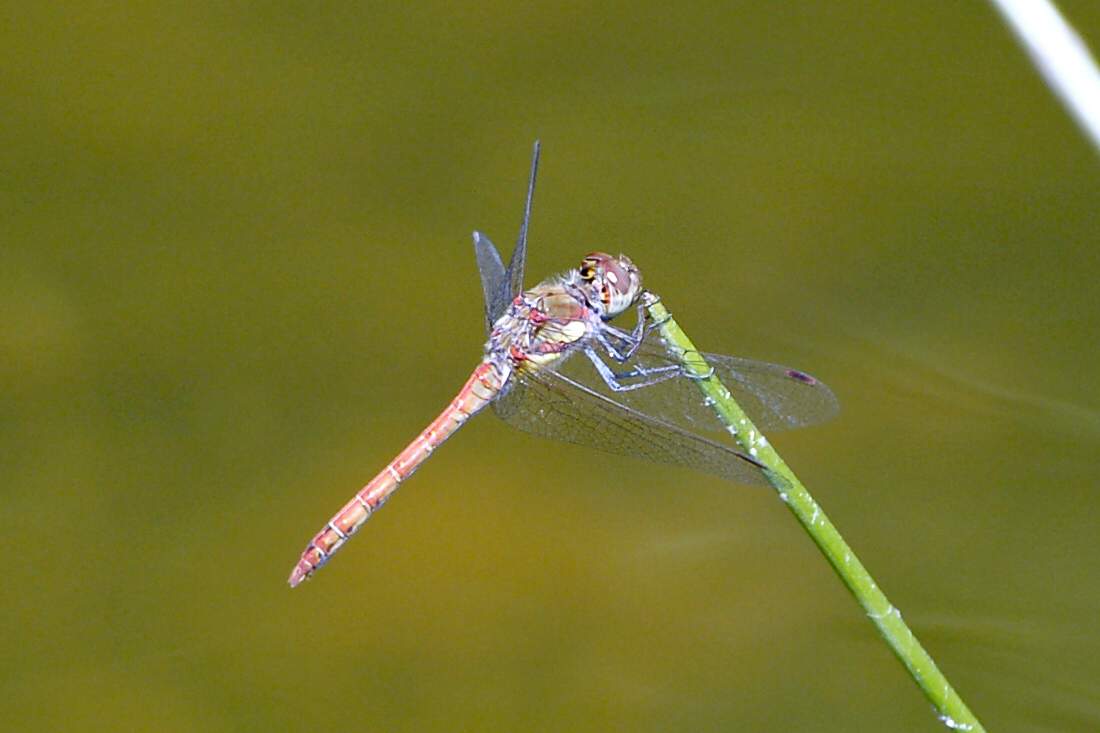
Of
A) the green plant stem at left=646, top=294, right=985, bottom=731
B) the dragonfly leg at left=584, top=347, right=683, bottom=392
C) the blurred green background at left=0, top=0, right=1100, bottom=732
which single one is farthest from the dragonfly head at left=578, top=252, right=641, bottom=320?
the green plant stem at left=646, top=294, right=985, bottom=731

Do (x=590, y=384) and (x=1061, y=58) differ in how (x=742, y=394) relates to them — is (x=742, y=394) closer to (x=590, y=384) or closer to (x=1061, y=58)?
(x=590, y=384)

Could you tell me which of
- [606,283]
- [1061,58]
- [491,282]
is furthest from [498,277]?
[1061,58]

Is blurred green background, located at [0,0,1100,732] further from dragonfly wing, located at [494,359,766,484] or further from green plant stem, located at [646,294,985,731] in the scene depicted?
green plant stem, located at [646,294,985,731]

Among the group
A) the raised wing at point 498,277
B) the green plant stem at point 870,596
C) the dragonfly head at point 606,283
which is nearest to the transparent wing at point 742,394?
the dragonfly head at point 606,283

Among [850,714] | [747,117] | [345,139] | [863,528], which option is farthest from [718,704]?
[345,139]

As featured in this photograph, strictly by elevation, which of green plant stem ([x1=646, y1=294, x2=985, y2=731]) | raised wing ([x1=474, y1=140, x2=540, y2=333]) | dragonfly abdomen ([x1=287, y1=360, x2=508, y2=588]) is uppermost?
raised wing ([x1=474, y1=140, x2=540, y2=333])

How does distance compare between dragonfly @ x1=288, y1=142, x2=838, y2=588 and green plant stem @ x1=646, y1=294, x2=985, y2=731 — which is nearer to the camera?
green plant stem @ x1=646, y1=294, x2=985, y2=731

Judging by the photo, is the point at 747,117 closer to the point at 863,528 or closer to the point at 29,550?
the point at 863,528
